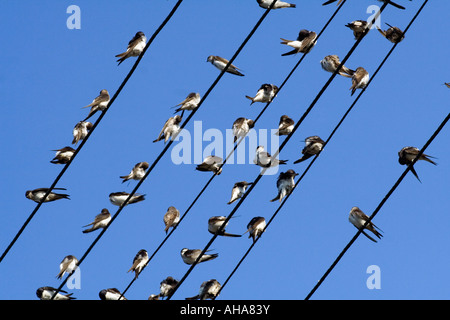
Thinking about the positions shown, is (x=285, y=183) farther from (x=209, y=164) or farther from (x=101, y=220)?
(x=101, y=220)

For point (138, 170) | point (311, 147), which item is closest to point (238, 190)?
point (311, 147)

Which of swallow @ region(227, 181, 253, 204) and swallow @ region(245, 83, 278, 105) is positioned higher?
swallow @ region(245, 83, 278, 105)

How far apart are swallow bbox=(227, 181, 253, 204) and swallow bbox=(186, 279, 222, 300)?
2042 mm

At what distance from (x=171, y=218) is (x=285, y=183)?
198cm

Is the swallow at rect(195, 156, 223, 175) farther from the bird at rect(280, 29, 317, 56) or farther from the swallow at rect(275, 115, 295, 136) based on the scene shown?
the bird at rect(280, 29, 317, 56)

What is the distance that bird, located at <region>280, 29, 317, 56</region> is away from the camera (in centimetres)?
1351

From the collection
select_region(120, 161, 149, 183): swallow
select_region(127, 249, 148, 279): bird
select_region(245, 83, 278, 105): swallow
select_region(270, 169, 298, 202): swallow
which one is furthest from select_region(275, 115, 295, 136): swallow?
select_region(127, 249, 148, 279): bird

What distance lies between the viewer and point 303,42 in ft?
44.9

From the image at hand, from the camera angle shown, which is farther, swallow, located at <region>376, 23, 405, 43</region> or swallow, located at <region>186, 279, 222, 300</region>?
swallow, located at <region>376, 23, 405, 43</region>

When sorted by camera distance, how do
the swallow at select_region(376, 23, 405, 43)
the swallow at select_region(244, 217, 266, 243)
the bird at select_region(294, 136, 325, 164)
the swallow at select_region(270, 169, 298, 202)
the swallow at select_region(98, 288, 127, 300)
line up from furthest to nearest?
the swallow at select_region(98, 288, 127, 300) < the swallow at select_region(376, 23, 405, 43) < the swallow at select_region(270, 169, 298, 202) < the bird at select_region(294, 136, 325, 164) < the swallow at select_region(244, 217, 266, 243)

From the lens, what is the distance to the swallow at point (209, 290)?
11.9 m
